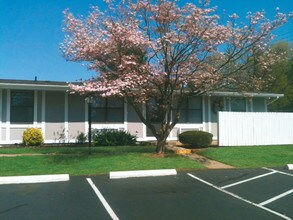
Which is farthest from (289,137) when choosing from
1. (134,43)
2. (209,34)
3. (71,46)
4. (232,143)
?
(71,46)

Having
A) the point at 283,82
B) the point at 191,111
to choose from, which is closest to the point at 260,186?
the point at 191,111

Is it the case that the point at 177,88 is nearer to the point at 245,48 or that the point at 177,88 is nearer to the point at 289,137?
the point at 245,48

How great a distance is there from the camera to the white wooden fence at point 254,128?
18016 mm

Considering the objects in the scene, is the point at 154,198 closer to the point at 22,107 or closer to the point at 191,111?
the point at 22,107

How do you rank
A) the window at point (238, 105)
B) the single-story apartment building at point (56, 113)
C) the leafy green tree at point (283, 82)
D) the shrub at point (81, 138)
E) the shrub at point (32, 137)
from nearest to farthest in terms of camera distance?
the shrub at point (32, 137), the single-story apartment building at point (56, 113), the shrub at point (81, 138), the window at point (238, 105), the leafy green tree at point (283, 82)

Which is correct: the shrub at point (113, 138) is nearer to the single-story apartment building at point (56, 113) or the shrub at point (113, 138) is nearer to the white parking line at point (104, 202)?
the single-story apartment building at point (56, 113)

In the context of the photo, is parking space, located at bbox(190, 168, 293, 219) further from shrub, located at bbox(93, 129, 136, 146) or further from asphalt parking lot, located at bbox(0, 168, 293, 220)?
shrub, located at bbox(93, 129, 136, 146)

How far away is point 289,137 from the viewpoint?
770 inches

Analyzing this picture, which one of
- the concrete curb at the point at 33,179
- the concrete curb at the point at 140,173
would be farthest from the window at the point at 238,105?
the concrete curb at the point at 33,179

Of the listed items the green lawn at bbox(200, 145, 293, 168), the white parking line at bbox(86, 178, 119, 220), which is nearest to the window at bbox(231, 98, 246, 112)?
the green lawn at bbox(200, 145, 293, 168)

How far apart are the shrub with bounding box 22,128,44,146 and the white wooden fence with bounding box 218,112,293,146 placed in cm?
902

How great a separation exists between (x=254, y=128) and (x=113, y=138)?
7.49 metres

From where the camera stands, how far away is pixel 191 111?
2159 centimetres

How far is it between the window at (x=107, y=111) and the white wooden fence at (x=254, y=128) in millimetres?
5583
